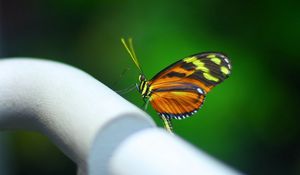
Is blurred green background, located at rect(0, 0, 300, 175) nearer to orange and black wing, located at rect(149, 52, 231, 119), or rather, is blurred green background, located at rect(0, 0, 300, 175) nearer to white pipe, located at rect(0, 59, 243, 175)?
orange and black wing, located at rect(149, 52, 231, 119)

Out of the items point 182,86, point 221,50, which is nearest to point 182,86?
point 182,86

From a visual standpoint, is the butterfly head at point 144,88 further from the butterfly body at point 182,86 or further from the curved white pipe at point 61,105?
the curved white pipe at point 61,105

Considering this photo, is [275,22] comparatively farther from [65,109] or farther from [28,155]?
[65,109]

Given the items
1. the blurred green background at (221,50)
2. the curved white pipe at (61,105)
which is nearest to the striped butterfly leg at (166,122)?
the curved white pipe at (61,105)

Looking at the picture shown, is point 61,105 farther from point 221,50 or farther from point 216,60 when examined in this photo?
point 221,50

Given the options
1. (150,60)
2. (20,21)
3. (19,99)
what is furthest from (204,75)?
(20,21)

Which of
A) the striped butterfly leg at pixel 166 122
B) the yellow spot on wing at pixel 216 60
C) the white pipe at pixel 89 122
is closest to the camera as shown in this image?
the white pipe at pixel 89 122
